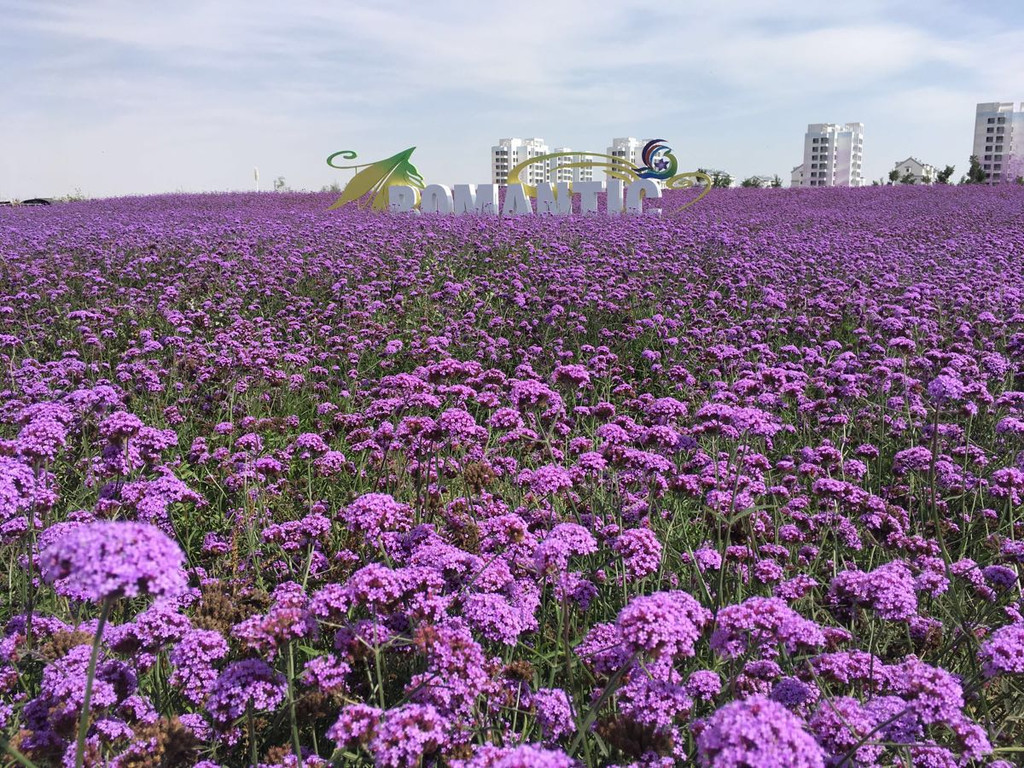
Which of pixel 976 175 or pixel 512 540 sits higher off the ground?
pixel 976 175

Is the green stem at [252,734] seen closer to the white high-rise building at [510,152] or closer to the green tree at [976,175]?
the green tree at [976,175]

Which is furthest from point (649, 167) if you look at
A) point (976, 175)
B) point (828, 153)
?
point (828, 153)

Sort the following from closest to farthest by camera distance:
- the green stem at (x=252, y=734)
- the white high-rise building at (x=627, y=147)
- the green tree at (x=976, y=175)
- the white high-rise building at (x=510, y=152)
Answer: the green stem at (x=252, y=734)
the green tree at (x=976, y=175)
the white high-rise building at (x=510, y=152)
the white high-rise building at (x=627, y=147)

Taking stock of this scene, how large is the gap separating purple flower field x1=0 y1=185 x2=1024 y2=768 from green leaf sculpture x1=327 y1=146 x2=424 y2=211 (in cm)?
1852

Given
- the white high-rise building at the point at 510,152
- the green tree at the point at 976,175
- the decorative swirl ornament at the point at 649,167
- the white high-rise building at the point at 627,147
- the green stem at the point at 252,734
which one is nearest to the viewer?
the green stem at the point at 252,734

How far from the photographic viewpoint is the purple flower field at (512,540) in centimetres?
174

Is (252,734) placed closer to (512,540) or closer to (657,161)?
(512,540)

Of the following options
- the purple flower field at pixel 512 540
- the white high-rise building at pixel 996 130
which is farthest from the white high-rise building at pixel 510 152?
the purple flower field at pixel 512 540

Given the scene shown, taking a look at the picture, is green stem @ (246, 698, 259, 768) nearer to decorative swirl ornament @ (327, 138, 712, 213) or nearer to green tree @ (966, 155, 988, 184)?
decorative swirl ornament @ (327, 138, 712, 213)

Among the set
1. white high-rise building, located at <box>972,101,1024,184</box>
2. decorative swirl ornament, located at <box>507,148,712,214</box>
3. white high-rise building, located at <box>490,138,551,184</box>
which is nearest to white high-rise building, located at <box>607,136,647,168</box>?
white high-rise building, located at <box>490,138,551,184</box>

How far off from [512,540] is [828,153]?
155 meters

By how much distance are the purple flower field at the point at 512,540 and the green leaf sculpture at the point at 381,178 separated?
18518 mm

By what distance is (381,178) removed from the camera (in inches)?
1021

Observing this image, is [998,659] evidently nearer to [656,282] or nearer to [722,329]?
[722,329]
